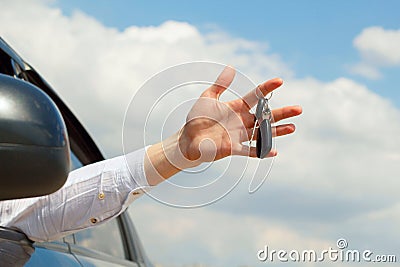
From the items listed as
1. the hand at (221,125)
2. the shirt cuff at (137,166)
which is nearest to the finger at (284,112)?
the hand at (221,125)

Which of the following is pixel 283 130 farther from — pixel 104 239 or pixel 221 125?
pixel 104 239

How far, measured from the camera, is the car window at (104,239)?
320 centimetres

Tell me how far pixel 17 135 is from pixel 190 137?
2.45 ft

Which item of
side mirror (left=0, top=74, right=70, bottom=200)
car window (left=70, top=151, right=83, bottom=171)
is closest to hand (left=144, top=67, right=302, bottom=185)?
side mirror (left=0, top=74, right=70, bottom=200)

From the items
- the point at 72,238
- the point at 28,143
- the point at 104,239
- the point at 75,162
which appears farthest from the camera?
the point at 104,239

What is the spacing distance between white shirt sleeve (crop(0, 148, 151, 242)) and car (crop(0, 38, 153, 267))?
7cm

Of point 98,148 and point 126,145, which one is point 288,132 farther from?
point 98,148

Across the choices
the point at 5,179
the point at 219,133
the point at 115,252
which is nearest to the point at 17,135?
the point at 5,179

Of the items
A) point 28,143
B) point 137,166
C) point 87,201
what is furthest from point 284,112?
point 28,143

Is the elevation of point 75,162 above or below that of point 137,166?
above

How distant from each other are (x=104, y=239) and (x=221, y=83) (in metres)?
1.39

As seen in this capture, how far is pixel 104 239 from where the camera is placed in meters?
3.56

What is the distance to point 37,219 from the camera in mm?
2518

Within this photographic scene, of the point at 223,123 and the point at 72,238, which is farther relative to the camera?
the point at 72,238
